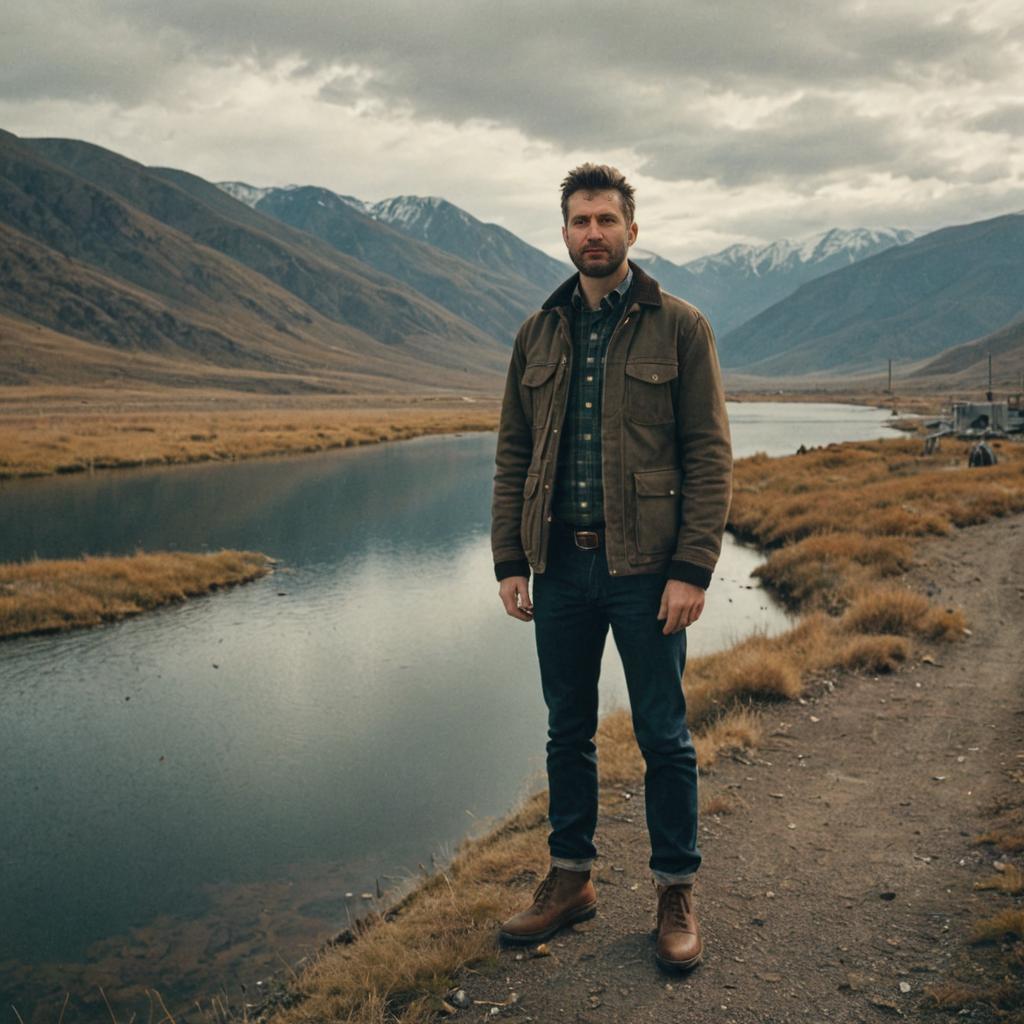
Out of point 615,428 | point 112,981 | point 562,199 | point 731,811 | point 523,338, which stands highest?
point 562,199

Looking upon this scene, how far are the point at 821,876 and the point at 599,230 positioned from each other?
392 centimetres

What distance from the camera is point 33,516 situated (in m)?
25.6

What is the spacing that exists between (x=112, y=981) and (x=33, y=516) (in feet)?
74.6

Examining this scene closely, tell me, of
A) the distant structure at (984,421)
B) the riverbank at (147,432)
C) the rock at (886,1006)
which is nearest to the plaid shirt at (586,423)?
the rock at (886,1006)

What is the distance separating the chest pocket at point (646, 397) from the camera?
403 cm

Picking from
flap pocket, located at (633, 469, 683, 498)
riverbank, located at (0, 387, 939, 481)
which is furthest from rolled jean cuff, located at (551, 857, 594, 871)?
riverbank, located at (0, 387, 939, 481)

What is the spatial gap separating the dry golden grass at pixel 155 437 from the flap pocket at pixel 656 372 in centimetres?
3666

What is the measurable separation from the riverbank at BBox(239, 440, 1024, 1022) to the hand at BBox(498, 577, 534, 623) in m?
1.73

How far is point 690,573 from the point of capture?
3.93 meters

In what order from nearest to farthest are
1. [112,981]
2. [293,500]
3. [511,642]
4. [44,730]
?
[112,981] < [44,730] < [511,642] < [293,500]

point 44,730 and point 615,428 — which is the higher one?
point 615,428

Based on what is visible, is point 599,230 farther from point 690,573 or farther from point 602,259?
point 690,573

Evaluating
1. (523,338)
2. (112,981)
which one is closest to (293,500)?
(112,981)

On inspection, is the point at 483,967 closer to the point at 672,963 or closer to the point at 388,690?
the point at 672,963
